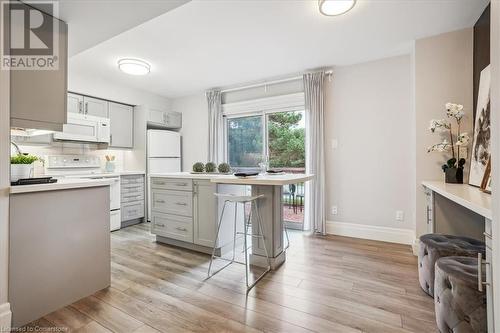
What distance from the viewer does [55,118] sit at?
1913mm

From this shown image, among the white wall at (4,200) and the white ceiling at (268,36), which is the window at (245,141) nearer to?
the white ceiling at (268,36)

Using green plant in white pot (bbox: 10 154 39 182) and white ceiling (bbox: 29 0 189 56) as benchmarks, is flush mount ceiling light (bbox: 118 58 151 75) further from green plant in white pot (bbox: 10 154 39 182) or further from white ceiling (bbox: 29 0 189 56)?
green plant in white pot (bbox: 10 154 39 182)

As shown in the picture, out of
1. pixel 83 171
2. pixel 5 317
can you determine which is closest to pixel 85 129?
pixel 83 171

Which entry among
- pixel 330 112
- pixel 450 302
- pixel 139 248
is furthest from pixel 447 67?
pixel 139 248

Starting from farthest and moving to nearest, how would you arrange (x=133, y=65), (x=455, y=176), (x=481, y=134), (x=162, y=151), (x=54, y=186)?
(x=162, y=151)
(x=133, y=65)
(x=455, y=176)
(x=481, y=134)
(x=54, y=186)

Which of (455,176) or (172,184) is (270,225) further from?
(455,176)

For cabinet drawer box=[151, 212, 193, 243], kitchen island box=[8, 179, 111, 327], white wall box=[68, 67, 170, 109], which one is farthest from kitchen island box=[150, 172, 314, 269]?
white wall box=[68, 67, 170, 109]

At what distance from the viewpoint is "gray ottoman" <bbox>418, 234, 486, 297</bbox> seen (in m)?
1.77

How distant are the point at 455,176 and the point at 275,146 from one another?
2519 millimetres

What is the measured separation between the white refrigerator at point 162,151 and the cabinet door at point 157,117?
0.73ft

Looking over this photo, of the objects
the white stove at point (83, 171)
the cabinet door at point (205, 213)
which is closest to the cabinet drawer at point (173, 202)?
the cabinet door at point (205, 213)

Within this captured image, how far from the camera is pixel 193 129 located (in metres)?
5.11

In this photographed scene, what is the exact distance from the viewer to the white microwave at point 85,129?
11.7 ft
